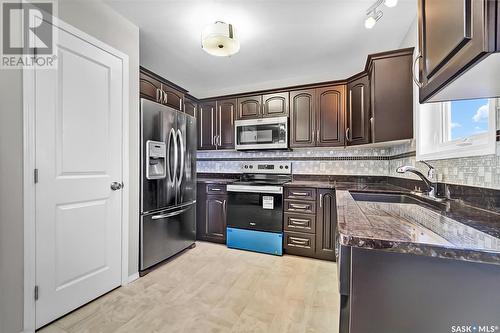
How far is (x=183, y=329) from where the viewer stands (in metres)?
1.48

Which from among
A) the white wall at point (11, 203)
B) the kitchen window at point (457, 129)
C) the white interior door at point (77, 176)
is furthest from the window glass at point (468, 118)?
the white wall at point (11, 203)

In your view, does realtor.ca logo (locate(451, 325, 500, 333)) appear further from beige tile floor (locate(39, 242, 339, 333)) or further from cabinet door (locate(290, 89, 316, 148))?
cabinet door (locate(290, 89, 316, 148))

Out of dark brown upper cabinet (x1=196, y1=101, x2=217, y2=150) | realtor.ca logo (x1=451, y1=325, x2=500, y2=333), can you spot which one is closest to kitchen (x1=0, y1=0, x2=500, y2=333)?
realtor.ca logo (x1=451, y1=325, x2=500, y2=333)

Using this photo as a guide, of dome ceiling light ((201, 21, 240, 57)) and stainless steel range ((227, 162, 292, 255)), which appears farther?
stainless steel range ((227, 162, 292, 255))

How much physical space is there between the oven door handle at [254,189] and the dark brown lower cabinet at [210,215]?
8.5 inches

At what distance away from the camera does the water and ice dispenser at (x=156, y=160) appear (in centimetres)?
219

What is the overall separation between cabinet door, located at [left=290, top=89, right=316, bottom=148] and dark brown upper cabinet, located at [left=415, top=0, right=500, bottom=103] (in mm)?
2020

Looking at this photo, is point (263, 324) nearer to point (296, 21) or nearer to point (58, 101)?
point (58, 101)

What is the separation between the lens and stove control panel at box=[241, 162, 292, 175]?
3312 mm

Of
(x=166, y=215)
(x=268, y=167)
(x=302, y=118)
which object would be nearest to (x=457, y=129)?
(x=302, y=118)

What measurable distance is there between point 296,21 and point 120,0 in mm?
1519

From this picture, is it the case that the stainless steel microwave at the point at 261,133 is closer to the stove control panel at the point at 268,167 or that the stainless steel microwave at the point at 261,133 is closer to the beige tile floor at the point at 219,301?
the stove control panel at the point at 268,167

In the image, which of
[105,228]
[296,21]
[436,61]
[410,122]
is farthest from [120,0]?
[410,122]

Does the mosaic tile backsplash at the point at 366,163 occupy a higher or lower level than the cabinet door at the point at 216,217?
higher
